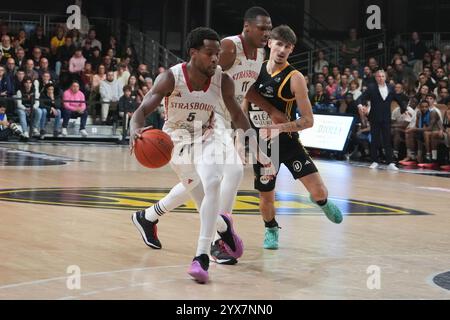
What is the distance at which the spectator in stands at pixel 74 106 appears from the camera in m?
20.3

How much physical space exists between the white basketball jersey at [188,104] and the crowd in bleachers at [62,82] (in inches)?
532

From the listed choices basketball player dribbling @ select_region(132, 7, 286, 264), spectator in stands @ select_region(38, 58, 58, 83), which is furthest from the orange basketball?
spectator in stands @ select_region(38, 58, 58, 83)

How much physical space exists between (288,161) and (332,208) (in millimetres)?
550

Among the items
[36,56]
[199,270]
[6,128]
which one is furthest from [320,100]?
[199,270]

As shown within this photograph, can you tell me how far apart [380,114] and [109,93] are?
714cm

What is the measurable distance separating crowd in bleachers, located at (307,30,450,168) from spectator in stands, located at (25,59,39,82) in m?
6.14

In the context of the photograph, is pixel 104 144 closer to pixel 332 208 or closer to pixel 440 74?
pixel 440 74

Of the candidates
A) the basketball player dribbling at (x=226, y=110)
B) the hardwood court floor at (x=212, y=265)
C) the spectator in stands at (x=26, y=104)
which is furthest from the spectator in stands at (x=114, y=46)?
the basketball player dribbling at (x=226, y=110)

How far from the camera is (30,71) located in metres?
20.5

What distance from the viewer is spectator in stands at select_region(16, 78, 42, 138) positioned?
65.1 feet

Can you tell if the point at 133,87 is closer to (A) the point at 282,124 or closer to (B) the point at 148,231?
(A) the point at 282,124

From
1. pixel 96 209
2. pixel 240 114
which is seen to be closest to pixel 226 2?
pixel 96 209
